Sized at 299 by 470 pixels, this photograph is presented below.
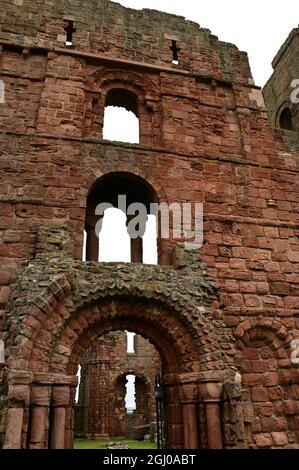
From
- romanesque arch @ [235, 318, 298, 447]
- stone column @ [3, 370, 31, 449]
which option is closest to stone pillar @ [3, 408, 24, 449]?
stone column @ [3, 370, 31, 449]

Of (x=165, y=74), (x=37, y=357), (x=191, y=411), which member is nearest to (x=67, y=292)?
(x=37, y=357)

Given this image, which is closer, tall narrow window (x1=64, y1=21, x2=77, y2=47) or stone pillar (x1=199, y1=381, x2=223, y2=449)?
stone pillar (x1=199, y1=381, x2=223, y2=449)

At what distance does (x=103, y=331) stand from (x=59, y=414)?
1.37 m

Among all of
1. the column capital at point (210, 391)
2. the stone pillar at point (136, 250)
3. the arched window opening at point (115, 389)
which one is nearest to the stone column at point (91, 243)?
the stone pillar at point (136, 250)

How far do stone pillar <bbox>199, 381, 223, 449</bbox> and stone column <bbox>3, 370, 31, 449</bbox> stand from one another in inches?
96.0

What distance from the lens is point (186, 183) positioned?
7566mm

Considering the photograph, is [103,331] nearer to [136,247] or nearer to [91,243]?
[91,243]

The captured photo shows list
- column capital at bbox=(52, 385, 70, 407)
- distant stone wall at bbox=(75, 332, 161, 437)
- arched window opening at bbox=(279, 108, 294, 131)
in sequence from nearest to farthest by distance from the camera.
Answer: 1. column capital at bbox=(52, 385, 70, 407)
2. arched window opening at bbox=(279, 108, 294, 131)
3. distant stone wall at bbox=(75, 332, 161, 437)

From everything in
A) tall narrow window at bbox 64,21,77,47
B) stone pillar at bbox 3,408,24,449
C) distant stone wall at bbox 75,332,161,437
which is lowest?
stone pillar at bbox 3,408,24,449

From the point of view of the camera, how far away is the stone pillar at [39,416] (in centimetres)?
499

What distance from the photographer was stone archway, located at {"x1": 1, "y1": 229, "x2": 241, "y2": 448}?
5.21m

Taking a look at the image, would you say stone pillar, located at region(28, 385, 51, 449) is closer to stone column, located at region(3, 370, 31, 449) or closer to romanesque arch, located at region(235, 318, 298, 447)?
stone column, located at region(3, 370, 31, 449)

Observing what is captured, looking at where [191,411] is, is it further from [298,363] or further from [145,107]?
[145,107]
